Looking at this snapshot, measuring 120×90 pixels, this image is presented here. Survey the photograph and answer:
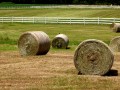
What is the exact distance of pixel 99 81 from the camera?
48.5 ft

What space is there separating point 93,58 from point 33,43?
6.30m

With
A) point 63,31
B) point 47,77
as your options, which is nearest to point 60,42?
point 63,31

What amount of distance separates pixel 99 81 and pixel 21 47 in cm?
840

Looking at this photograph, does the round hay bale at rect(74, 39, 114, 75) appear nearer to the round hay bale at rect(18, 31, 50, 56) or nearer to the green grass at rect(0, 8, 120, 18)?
the round hay bale at rect(18, 31, 50, 56)

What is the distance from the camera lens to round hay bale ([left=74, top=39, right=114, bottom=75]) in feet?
51.8

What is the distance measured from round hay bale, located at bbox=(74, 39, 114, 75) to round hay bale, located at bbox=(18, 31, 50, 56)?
5627 mm

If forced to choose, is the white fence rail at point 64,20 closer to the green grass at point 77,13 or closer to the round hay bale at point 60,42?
the green grass at point 77,13

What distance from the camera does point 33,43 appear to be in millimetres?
21781

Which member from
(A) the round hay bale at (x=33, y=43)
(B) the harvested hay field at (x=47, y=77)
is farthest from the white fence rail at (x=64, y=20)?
(B) the harvested hay field at (x=47, y=77)

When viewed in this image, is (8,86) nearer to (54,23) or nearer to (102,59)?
(102,59)

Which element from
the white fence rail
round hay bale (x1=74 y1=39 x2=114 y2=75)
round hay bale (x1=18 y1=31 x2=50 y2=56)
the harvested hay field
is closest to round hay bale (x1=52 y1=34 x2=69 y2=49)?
round hay bale (x1=18 y1=31 x2=50 y2=56)

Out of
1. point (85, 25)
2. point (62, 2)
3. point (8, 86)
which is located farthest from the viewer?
point (62, 2)

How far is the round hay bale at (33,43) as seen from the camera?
21.8 m

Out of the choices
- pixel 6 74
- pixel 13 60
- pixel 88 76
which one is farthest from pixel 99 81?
pixel 13 60
